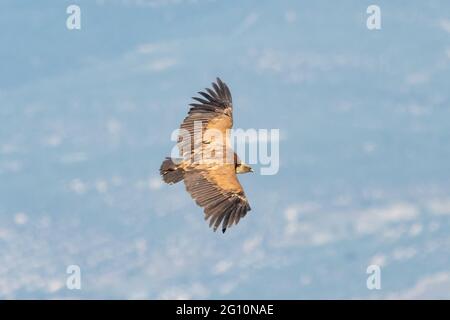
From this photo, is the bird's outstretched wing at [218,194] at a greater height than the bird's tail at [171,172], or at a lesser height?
lesser

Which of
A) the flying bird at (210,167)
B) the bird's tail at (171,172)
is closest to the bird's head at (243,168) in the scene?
the flying bird at (210,167)

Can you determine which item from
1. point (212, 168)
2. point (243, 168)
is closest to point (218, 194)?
point (212, 168)

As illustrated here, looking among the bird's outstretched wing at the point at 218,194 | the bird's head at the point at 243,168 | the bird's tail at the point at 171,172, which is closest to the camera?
the bird's outstretched wing at the point at 218,194

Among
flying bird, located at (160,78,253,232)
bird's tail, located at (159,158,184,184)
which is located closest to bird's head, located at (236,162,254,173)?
flying bird, located at (160,78,253,232)

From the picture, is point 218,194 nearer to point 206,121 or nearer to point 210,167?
point 210,167

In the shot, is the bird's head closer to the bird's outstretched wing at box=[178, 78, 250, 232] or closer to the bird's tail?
the bird's outstretched wing at box=[178, 78, 250, 232]

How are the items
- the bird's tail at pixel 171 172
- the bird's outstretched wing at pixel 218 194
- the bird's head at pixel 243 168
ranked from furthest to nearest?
the bird's head at pixel 243 168
the bird's tail at pixel 171 172
the bird's outstretched wing at pixel 218 194

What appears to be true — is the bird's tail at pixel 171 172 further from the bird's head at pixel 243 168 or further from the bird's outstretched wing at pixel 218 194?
the bird's head at pixel 243 168
